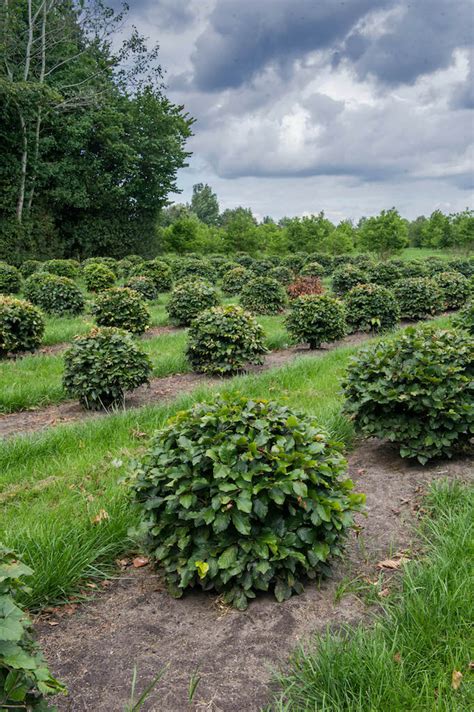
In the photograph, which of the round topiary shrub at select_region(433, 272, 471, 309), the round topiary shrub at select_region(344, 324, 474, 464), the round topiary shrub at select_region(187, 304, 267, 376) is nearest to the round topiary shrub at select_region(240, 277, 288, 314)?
the round topiary shrub at select_region(433, 272, 471, 309)

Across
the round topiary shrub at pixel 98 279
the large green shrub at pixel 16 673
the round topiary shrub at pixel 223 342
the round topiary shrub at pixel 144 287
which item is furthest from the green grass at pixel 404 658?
the round topiary shrub at pixel 98 279

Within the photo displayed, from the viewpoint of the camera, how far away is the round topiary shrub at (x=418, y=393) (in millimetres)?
4004

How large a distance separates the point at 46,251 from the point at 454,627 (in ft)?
91.7

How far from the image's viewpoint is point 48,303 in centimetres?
1181

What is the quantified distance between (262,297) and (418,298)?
3.53 meters

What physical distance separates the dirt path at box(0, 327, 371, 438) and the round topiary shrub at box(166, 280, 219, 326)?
2.66 m

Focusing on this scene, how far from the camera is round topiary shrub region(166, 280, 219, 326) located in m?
Result: 10.7

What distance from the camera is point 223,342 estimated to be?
7320 mm

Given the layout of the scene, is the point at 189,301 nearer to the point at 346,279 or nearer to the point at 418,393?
the point at 346,279

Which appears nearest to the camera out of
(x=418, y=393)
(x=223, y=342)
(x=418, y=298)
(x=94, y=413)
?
(x=418, y=393)

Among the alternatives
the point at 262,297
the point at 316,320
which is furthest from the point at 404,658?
the point at 262,297

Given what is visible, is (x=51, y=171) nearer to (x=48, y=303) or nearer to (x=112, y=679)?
(x=48, y=303)

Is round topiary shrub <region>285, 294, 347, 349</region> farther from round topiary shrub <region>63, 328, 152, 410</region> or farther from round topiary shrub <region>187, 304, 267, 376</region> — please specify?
round topiary shrub <region>63, 328, 152, 410</region>

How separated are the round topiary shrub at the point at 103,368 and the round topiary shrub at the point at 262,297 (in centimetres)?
635
